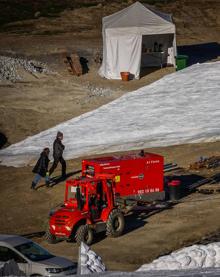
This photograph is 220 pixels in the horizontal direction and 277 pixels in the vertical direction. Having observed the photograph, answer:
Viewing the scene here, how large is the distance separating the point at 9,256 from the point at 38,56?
36018 millimetres

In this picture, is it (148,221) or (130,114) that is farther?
(130,114)

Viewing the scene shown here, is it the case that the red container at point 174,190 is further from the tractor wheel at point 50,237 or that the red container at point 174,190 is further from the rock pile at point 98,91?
the rock pile at point 98,91

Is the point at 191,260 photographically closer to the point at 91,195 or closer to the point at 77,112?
the point at 91,195

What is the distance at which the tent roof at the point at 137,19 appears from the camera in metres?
49.0

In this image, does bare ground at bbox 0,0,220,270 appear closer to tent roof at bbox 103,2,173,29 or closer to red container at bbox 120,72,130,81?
red container at bbox 120,72,130,81

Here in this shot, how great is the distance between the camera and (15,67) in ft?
161

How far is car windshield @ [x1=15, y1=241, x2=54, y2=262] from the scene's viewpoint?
19312 millimetres

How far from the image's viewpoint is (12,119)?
40.8m

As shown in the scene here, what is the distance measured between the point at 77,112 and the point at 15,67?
27.6 ft

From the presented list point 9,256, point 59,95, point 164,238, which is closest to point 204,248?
point 9,256

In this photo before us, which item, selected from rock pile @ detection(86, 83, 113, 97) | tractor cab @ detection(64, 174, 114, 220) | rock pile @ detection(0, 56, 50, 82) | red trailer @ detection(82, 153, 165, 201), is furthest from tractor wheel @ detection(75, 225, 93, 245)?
rock pile @ detection(0, 56, 50, 82)

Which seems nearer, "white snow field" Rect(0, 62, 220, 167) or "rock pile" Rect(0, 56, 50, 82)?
"white snow field" Rect(0, 62, 220, 167)

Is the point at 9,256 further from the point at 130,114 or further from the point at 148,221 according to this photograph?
the point at 130,114

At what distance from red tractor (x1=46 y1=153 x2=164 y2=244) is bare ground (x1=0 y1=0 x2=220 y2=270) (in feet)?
1.41
